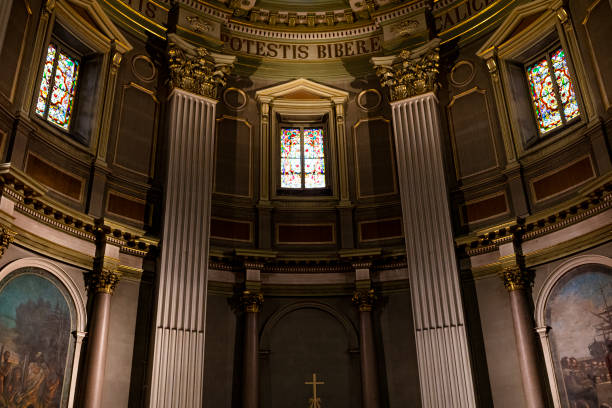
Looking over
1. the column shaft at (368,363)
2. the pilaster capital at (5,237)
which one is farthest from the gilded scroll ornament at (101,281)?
the column shaft at (368,363)

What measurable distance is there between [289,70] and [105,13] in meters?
5.48

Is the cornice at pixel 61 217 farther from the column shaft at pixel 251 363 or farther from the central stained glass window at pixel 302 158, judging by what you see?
the central stained glass window at pixel 302 158

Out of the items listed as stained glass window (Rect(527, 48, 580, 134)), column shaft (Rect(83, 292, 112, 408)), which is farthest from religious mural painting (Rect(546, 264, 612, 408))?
column shaft (Rect(83, 292, 112, 408))

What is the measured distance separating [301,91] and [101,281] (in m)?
8.11

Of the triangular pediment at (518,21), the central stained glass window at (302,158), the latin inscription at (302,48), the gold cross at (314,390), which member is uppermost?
the latin inscription at (302,48)

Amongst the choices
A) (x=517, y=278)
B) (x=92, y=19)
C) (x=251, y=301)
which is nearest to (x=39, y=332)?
(x=251, y=301)

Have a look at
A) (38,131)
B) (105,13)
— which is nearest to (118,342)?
(38,131)

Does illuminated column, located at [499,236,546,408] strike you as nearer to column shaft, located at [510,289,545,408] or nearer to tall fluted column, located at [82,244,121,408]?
column shaft, located at [510,289,545,408]

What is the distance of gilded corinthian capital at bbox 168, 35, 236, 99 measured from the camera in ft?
52.2

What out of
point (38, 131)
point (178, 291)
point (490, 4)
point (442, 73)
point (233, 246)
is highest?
point (490, 4)

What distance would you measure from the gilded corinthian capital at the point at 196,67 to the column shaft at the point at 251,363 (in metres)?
6.08

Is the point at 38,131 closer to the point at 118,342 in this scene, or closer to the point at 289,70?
the point at 118,342

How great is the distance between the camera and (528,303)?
13461 mm

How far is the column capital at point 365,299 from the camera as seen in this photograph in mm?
15078
